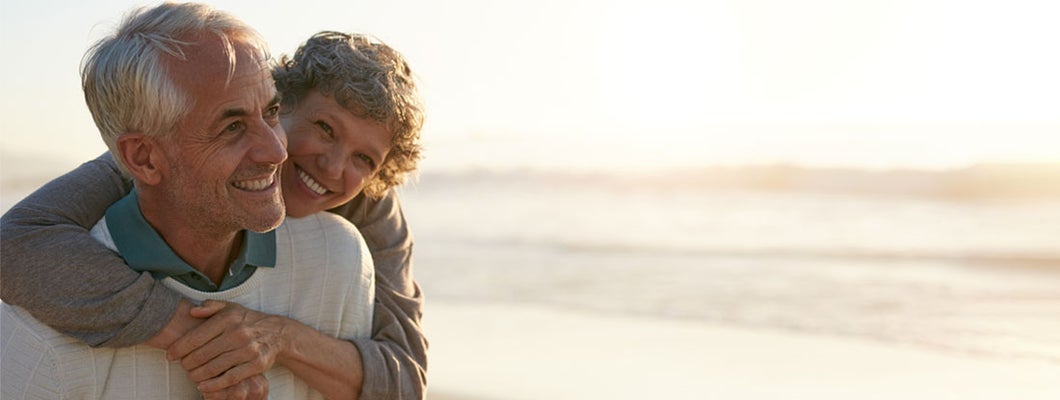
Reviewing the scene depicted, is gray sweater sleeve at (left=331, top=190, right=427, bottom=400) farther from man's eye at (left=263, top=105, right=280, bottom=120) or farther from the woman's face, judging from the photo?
man's eye at (left=263, top=105, right=280, bottom=120)

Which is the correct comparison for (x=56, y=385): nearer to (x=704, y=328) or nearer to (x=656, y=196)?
(x=704, y=328)

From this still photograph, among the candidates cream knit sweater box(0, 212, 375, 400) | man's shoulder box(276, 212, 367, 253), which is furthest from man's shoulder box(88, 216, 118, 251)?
man's shoulder box(276, 212, 367, 253)

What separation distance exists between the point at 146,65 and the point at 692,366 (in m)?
3.96

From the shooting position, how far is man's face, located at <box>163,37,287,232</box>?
Answer: 2174 mm

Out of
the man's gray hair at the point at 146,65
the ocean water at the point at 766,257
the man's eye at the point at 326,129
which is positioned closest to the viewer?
the man's gray hair at the point at 146,65

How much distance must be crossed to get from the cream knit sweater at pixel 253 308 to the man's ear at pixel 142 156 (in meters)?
0.16

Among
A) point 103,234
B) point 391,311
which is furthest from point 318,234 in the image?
point 103,234

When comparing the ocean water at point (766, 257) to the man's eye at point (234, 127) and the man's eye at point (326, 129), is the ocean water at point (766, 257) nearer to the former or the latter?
the man's eye at point (326, 129)

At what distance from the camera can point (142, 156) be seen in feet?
7.29

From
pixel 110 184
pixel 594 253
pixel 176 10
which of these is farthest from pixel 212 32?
pixel 594 253

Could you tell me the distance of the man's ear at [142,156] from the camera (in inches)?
86.8

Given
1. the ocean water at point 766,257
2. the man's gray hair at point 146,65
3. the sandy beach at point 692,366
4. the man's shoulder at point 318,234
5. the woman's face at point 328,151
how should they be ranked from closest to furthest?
1. the man's gray hair at point 146,65
2. the man's shoulder at point 318,234
3. the woman's face at point 328,151
4. the sandy beach at point 692,366
5. the ocean water at point 766,257

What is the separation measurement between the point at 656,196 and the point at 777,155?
2382 mm

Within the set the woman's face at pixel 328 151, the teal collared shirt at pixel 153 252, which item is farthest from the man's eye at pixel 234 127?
the woman's face at pixel 328 151
